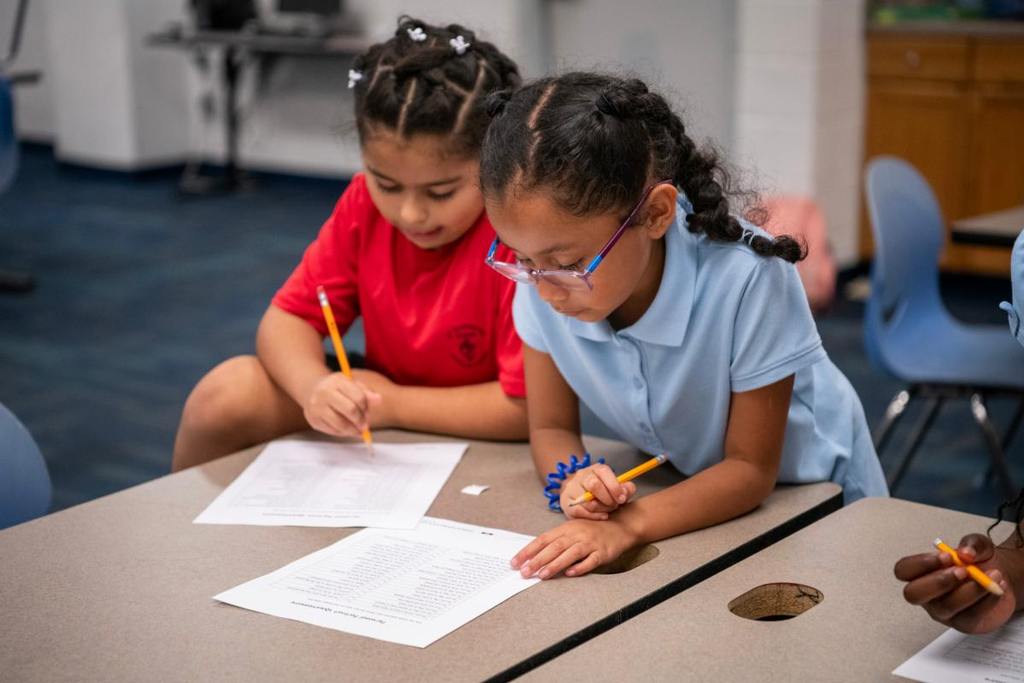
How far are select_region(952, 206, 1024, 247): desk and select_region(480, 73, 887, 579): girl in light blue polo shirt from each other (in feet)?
3.59

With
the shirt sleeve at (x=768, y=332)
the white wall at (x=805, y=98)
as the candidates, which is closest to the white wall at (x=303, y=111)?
the white wall at (x=805, y=98)

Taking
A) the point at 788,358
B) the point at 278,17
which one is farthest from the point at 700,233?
the point at 278,17

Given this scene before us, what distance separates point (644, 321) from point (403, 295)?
20.2 inches

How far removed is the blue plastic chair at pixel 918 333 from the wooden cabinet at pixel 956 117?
202 cm

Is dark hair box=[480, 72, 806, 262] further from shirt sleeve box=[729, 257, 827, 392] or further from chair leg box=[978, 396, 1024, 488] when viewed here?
chair leg box=[978, 396, 1024, 488]

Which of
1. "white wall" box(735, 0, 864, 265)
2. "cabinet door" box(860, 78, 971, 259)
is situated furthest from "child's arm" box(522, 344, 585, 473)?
"cabinet door" box(860, 78, 971, 259)

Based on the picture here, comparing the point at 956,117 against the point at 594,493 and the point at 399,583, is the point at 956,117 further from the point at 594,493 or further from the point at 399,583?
the point at 399,583

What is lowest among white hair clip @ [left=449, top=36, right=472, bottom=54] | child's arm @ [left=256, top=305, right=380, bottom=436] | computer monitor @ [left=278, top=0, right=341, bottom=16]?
child's arm @ [left=256, top=305, right=380, bottom=436]

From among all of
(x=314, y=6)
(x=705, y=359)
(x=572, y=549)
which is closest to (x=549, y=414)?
(x=705, y=359)

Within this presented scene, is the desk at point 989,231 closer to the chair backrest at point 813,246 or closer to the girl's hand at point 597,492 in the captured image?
the girl's hand at point 597,492

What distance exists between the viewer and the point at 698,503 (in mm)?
1350

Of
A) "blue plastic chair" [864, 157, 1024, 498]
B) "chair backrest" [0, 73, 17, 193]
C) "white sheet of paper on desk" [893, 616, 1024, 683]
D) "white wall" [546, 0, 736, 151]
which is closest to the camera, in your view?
"white sheet of paper on desk" [893, 616, 1024, 683]

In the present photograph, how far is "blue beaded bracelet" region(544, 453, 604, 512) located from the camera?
1.39 metres

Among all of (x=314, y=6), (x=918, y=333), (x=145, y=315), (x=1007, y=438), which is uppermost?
(x=314, y=6)
